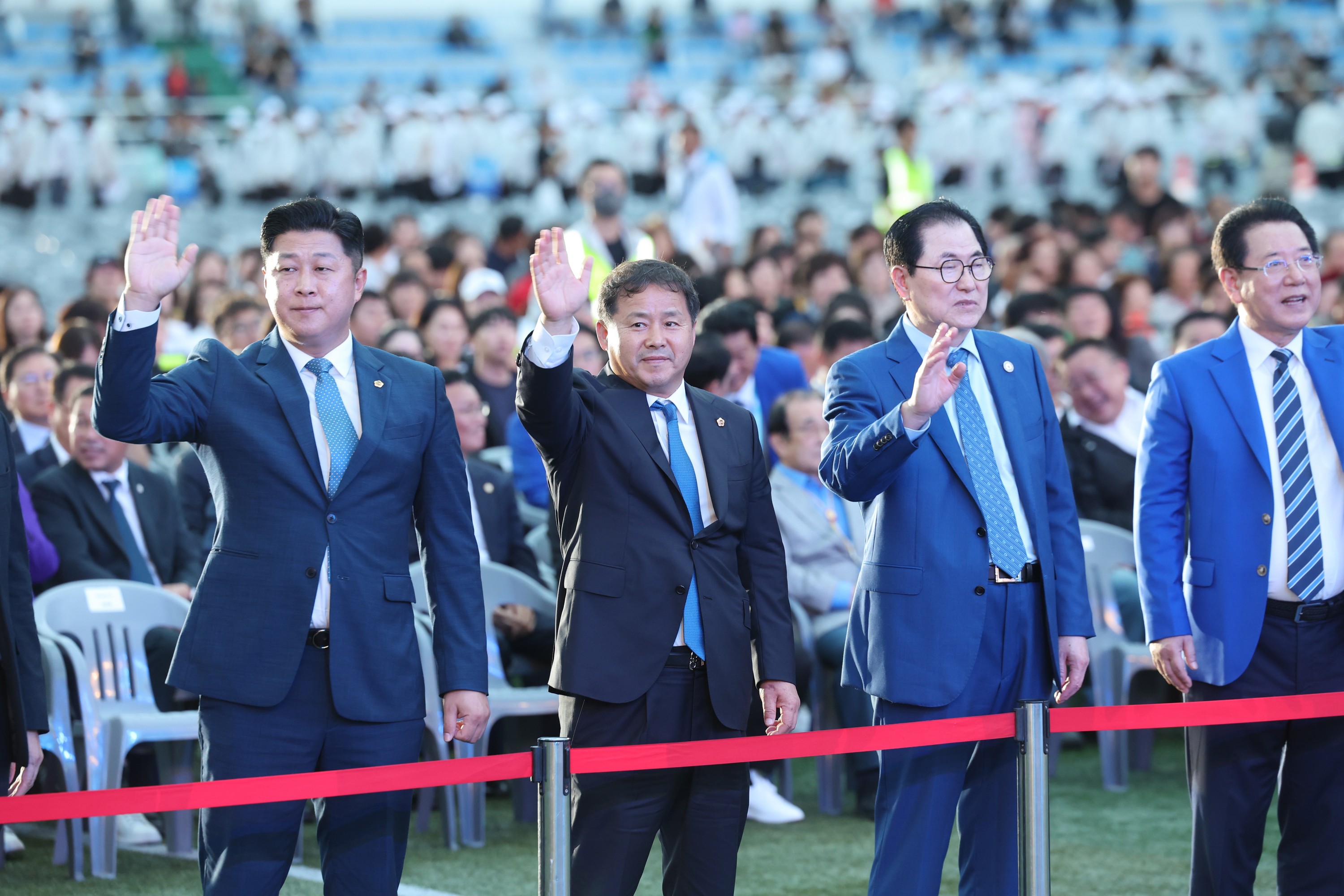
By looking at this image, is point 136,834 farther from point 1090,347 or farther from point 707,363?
point 1090,347

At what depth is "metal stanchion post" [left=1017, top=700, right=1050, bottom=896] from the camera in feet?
12.1

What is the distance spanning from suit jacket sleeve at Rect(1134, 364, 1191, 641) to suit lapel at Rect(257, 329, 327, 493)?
2.00 metres

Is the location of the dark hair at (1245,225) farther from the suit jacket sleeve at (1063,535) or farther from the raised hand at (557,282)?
the raised hand at (557,282)

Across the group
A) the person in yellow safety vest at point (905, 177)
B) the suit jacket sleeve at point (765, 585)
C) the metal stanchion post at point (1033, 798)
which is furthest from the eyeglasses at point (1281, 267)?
the person in yellow safety vest at point (905, 177)

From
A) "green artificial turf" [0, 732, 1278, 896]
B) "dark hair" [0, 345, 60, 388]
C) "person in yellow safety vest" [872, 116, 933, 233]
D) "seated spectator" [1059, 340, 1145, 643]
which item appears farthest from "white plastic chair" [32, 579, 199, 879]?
"person in yellow safety vest" [872, 116, 933, 233]

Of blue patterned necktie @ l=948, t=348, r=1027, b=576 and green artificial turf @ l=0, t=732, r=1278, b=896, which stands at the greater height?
blue patterned necktie @ l=948, t=348, r=1027, b=576

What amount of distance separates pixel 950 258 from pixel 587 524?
1.05 meters

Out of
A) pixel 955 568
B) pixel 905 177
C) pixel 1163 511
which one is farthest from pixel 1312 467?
pixel 905 177

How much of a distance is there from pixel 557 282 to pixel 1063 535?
4.52 ft

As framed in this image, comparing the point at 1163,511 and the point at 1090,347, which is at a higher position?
the point at 1090,347

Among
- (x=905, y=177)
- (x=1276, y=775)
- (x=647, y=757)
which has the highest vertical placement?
(x=905, y=177)

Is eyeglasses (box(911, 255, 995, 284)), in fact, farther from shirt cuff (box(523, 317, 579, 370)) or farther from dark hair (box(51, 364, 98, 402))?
dark hair (box(51, 364, 98, 402))

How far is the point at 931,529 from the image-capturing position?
3.78 m

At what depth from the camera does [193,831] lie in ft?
18.0
